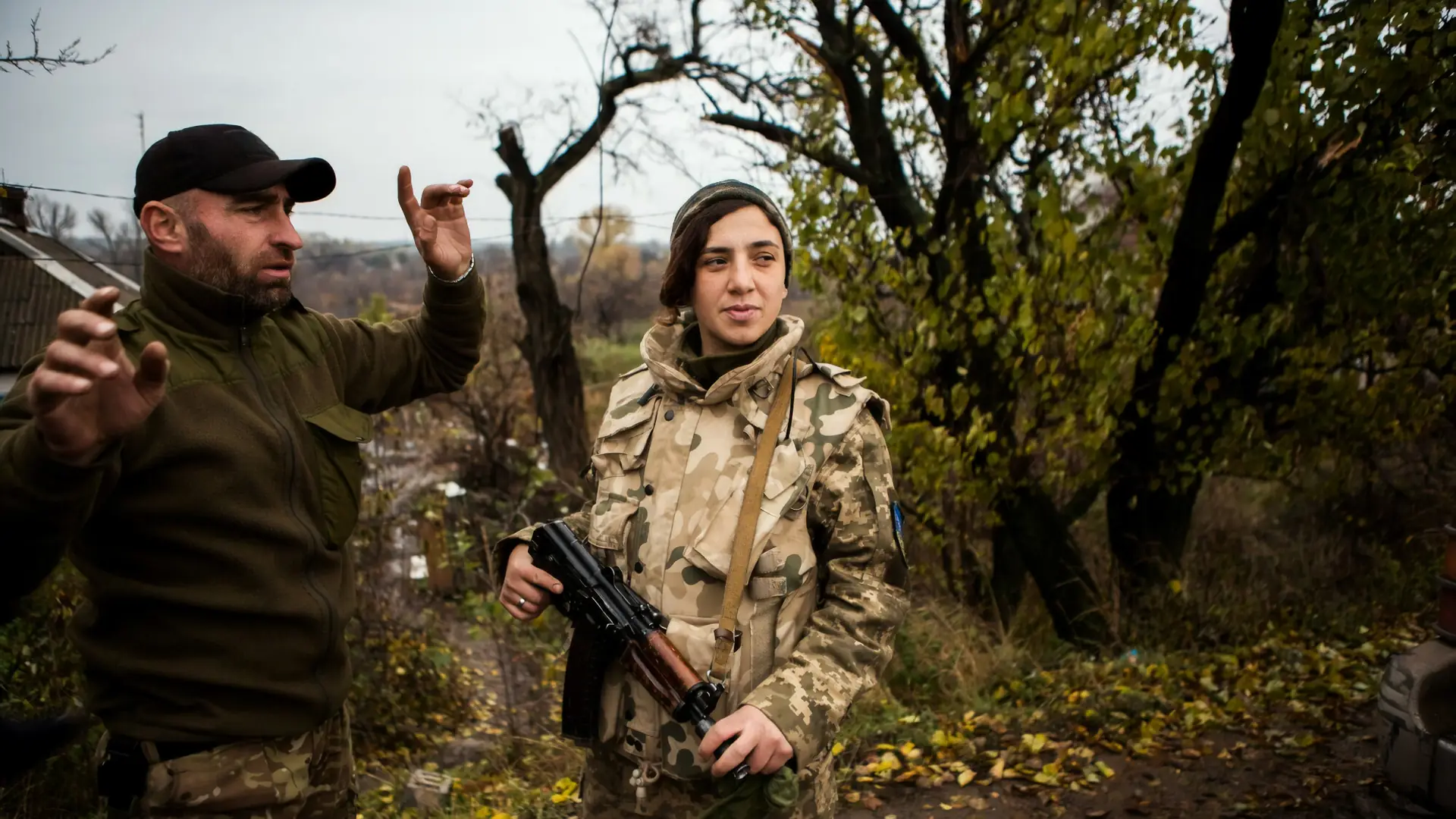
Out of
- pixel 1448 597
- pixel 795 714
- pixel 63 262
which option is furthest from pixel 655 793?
pixel 63 262

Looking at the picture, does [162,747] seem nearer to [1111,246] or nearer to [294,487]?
[294,487]

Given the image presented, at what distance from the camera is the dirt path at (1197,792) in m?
3.45

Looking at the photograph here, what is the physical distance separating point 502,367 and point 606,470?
11767 millimetres

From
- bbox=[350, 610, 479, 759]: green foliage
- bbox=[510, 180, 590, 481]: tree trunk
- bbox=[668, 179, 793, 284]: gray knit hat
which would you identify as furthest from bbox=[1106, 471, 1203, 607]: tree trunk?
bbox=[510, 180, 590, 481]: tree trunk

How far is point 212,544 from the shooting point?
1.81 metres

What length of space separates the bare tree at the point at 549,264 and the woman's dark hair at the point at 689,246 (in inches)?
309

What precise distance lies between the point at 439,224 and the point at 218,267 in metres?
0.58

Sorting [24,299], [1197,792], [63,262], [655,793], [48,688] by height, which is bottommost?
[1197,792]

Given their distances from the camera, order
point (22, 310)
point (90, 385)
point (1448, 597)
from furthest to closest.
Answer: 1. point (22, 310)
2. point (1448, 597)
3. point (90, 385)

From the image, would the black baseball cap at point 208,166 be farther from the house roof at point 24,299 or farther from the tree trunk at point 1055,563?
the tree trunk at point 1055,563

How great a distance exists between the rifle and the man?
0.56 metres

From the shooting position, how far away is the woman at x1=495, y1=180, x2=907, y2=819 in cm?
178

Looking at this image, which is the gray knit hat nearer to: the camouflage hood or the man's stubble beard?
the camouflage hood

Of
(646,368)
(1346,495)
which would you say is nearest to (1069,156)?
(646,368)
